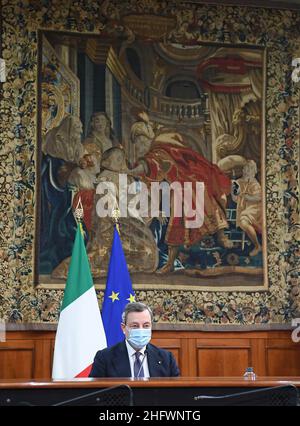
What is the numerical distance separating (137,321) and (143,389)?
1596mm

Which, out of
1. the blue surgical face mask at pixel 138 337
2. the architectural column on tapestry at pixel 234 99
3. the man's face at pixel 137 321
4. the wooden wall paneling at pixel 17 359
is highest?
the architectural column on tapestry at pixel 234 99

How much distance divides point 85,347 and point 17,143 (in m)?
2.25

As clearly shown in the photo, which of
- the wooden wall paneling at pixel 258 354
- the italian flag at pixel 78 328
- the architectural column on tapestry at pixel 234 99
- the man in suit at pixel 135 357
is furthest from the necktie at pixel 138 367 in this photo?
the architectural column on tapestry at pixel 234 99

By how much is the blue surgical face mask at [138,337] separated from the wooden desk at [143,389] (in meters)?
1.39

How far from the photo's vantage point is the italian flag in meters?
7.21

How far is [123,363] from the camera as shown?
5.36 meters

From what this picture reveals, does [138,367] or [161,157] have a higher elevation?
[161,157]

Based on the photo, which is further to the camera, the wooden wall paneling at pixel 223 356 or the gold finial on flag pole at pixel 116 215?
the wooden wall paneling at pixel 223 356

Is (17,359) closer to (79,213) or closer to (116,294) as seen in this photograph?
(116,294)

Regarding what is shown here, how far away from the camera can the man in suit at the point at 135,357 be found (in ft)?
17.5

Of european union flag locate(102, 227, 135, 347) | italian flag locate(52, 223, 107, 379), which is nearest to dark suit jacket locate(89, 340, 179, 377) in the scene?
italian flag locate(52, 223, 107, 379)

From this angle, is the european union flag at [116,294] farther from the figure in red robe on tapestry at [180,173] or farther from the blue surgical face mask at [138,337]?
the blue surgical face mask at [138,337]

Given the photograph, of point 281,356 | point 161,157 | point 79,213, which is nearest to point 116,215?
point 79,213

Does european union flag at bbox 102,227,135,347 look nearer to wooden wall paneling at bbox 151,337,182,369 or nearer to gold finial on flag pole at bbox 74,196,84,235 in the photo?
gold finial on flag pole at bbox 74,196,84,235
